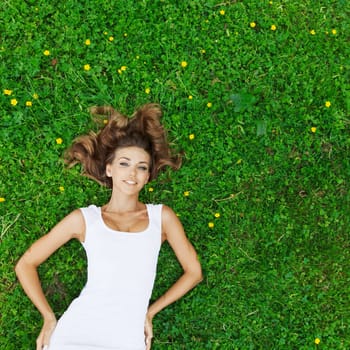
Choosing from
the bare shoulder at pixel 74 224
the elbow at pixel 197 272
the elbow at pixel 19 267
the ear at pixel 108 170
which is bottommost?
the elbow at pixel 197 272

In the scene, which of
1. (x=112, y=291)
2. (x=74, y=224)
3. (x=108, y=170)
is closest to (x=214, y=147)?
(x=108, y=170)

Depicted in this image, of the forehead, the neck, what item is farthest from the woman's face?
the neck

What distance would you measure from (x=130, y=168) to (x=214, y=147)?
3.14 feet

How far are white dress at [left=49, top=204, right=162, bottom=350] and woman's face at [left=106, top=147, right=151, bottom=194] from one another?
1.15 feet

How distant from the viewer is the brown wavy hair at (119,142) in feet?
12.9

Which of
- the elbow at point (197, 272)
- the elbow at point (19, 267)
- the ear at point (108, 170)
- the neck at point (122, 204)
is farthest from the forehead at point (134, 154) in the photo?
the elbow at point (19, 267)

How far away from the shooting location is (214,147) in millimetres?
4383

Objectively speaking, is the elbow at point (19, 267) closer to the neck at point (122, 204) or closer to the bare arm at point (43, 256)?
the bare arm at point (43, 256)

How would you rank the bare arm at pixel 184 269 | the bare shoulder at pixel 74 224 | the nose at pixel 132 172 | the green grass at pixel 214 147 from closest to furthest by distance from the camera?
the nose at pixel 132 172, the bare shoulder at pixel 74 224, the bare arm at pixel 184 269, the green grass at pixel 214 147

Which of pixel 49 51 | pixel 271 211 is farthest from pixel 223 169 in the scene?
pixel 49 51

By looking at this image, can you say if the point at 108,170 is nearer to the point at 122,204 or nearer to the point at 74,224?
the point at 122,204

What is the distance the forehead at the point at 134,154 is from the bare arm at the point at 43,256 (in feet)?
1.92

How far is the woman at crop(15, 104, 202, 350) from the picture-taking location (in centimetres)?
376

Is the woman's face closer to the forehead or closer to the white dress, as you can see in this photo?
the forehead
